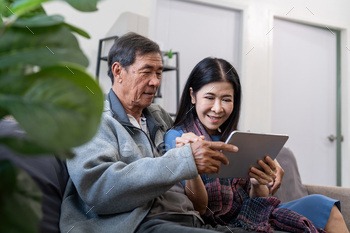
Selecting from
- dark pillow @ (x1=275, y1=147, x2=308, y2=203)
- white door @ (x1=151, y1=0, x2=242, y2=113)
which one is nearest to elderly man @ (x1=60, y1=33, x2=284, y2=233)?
dark pillow @ (x1=275, y1=147, x2=308, y2=203)

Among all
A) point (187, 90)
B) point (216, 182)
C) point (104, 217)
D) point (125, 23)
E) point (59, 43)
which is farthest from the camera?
point (125, 23)

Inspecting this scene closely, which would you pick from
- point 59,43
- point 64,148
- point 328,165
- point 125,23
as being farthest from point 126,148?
point 328,165

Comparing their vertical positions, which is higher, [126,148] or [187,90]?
[187,90]

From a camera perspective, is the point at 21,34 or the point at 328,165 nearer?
the point at 21,34

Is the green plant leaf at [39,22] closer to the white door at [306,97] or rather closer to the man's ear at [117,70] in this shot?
the man's ear at [117,70]

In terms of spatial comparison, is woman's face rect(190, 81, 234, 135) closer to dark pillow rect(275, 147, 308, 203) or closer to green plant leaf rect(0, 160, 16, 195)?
dark pillow rect(275, 147, 308, 203)

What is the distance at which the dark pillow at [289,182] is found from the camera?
1.97 metres

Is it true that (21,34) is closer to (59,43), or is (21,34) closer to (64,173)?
(59,43)

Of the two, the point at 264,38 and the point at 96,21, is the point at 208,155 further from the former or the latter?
the point at 264,38

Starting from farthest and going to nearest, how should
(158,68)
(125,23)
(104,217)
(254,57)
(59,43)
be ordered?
(254,57) < (125,23) < (158,68) < (104,217) < (59,43)

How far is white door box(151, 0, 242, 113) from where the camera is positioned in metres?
3.91

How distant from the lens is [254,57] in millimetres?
4242

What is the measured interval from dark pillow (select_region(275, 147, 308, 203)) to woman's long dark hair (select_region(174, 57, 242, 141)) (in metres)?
0.41

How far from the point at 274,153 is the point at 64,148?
1.33 m
